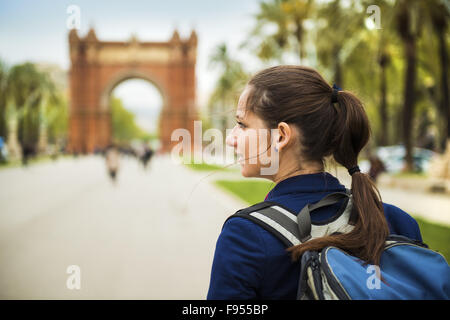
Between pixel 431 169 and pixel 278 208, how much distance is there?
17.8 metres

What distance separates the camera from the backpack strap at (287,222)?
1334 millimetres

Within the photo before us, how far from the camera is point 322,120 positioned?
1537mm

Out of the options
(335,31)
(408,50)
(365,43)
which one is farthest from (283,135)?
(365,43)

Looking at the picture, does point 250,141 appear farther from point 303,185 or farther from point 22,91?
point 22,91

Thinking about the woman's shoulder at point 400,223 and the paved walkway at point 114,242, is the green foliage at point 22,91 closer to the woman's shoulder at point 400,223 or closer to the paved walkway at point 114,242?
the paved walkway at point 114,242

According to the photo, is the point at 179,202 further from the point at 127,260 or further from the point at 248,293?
the point at 248,293

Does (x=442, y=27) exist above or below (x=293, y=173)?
above

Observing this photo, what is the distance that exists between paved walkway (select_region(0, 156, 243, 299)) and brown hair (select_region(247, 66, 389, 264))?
17.9 inches

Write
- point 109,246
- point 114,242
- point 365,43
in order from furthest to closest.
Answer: point 365,43, point 114,242, point 109,246

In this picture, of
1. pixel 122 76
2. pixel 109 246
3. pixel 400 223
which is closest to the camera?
pixel 400 223

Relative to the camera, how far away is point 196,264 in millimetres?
6004

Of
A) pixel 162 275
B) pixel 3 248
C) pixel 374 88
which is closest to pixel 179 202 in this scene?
pixel 3 248

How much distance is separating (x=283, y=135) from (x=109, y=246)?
19.4 feet

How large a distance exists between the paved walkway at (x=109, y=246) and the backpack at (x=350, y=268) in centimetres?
51
